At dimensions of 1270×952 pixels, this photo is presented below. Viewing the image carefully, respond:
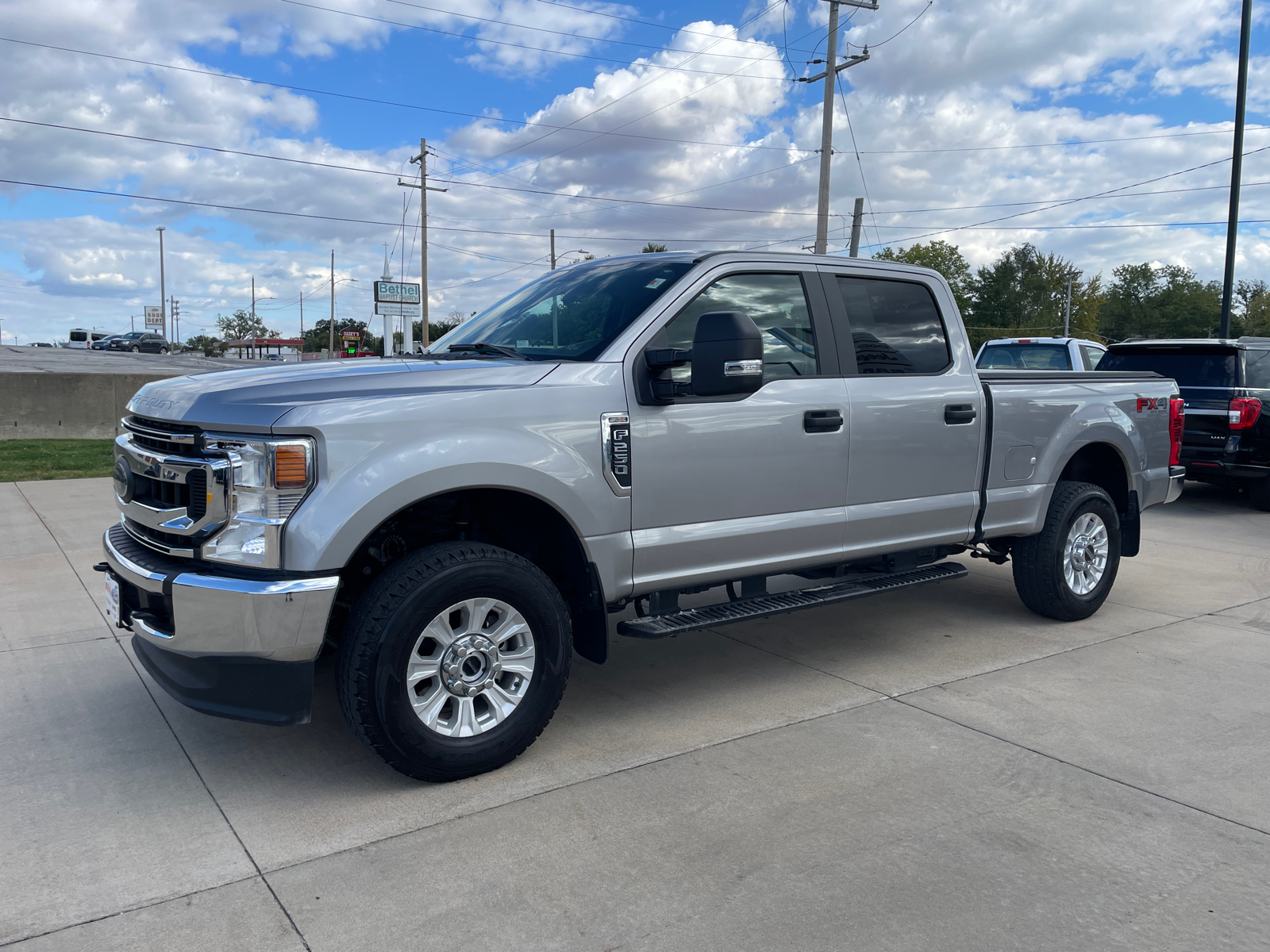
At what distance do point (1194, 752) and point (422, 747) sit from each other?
3.14 m

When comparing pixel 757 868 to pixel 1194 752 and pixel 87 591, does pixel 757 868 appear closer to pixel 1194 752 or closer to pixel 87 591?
pixel 1194 752

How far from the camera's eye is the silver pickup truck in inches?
128

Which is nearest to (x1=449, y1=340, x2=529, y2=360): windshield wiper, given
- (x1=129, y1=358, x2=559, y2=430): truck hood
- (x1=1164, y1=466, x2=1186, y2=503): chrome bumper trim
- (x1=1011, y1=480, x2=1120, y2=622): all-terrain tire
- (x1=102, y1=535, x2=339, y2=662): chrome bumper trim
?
(x1=129, y1=358, x2=559, y2=430): truck hood

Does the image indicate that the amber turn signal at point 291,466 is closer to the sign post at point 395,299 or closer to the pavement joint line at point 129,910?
the pavement joint line at point 129,910

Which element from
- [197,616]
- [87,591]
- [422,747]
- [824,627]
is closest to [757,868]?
[422,747]

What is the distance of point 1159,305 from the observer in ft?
331

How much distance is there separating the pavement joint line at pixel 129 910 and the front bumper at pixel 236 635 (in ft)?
1.76

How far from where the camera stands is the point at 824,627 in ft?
19.2

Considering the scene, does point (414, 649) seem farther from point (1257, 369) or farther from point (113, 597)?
point (1257, 369)

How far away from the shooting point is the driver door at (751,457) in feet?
13.1

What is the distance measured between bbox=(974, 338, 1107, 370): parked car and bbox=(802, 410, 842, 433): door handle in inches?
345

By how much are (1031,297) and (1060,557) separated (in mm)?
105125

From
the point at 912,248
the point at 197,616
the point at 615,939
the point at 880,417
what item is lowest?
the point at 615,939

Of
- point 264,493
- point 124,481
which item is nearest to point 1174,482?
point 264,493
